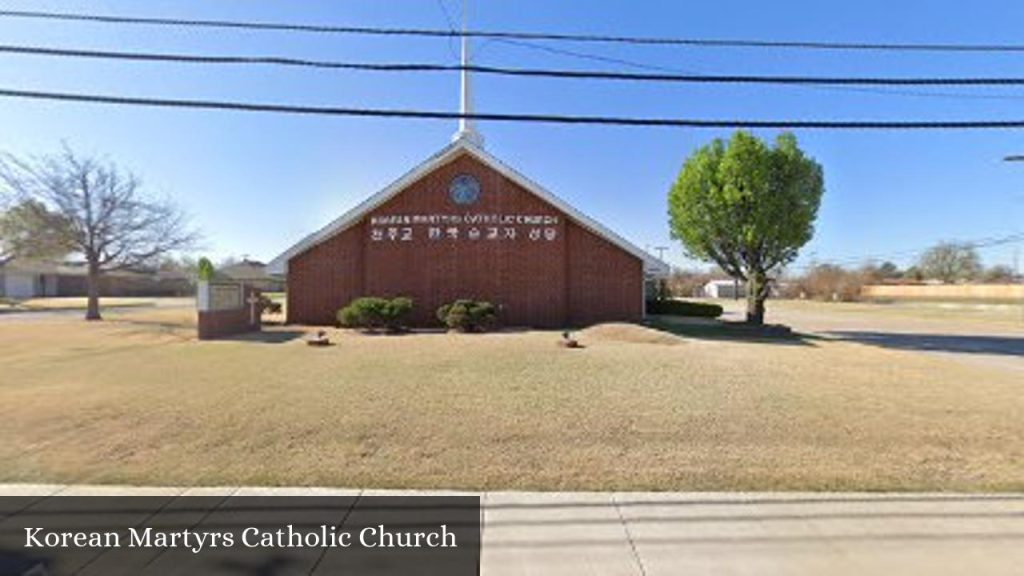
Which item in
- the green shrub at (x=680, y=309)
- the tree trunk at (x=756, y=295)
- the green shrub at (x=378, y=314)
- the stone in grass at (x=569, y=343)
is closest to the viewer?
the stone in grass at (x=569, y=343)

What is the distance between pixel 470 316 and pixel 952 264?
111 meters

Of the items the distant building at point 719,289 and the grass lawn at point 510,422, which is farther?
the distant building at point 719,289

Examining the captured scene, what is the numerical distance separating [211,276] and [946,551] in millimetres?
18064

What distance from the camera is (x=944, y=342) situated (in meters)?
23.2

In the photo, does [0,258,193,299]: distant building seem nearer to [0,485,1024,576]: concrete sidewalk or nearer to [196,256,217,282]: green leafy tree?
[196,256,217,282]: green leafy tree

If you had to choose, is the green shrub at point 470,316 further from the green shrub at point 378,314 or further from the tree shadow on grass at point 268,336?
the tree shadow on grass at point 268,336

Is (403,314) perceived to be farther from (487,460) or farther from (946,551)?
(946,551)

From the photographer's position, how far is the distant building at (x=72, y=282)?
216 ft

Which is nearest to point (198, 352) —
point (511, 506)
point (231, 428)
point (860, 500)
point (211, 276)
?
point (211, 276)

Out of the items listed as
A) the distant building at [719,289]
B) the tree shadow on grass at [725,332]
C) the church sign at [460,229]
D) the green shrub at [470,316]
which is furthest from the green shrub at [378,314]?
the distant building at [719,289]
